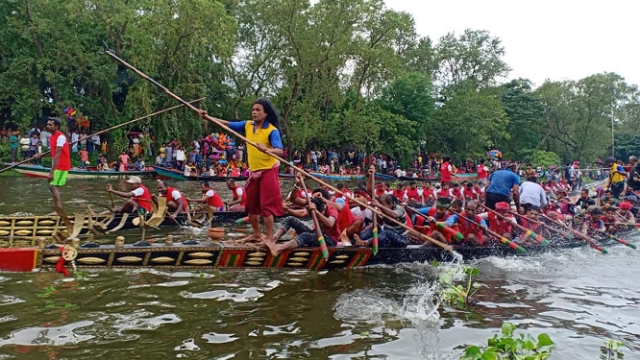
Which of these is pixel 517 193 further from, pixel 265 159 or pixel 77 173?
pixel 77 173

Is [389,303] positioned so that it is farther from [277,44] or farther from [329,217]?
[277,44]

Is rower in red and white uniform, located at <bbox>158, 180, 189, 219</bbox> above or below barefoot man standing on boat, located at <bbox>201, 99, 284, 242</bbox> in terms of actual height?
below

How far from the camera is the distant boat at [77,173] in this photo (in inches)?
816

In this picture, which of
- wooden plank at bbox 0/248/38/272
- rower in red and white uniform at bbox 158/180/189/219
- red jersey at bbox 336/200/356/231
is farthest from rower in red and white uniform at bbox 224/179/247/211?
wooden plank at bbox 0/248/38/272

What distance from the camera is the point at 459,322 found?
5.96 m

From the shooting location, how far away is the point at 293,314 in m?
5.91

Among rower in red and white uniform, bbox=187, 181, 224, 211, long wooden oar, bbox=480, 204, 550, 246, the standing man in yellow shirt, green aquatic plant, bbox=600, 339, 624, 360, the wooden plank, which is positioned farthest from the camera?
the standing man in yellow shirt

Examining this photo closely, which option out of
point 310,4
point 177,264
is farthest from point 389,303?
point 310,4

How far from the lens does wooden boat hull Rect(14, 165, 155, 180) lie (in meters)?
20.7

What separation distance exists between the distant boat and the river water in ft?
52.5

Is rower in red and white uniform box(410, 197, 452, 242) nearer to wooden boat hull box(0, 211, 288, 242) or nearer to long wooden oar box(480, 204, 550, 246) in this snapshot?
long wooden oar box(480, 204, 550, 246)

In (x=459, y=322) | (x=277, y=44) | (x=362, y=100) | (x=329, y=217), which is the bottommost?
(x=459, y=322)

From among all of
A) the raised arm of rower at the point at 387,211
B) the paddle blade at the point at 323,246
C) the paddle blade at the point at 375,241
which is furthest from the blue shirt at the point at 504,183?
the paddle blade at the point at 323,246

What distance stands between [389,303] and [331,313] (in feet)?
3.08
